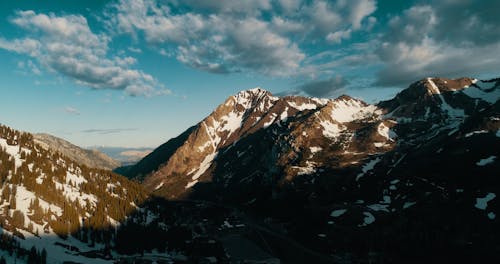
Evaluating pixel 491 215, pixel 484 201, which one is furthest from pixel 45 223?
pixel 484 201

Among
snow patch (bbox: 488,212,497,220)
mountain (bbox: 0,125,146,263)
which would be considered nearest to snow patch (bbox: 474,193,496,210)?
snow patch (bbox: 488,212,497,220)

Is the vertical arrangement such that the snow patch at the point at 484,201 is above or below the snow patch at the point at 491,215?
above

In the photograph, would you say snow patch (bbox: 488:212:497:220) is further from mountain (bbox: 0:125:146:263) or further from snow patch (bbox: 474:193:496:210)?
mountain (bbox: 0:125:146:263)

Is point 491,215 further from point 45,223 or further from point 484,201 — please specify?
point 45,223

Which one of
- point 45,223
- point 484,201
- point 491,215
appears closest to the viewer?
point 45,223

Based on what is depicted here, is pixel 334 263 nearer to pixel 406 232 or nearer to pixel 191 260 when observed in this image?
pixel 406 232

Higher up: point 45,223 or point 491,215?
point 45,223

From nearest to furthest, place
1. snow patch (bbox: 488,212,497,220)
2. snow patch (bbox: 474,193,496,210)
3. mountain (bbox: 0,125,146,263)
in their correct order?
mountain (bbox: 0,125,146,263) < snow patch (bbox: 488,212,497,220) < snow patch (bbox: 474,193,496,210)

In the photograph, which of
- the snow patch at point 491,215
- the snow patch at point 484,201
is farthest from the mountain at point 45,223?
the snow patch at point 484,201

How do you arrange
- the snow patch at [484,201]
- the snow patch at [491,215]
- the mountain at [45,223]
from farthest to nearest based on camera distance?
the snow patch at [484,201] → the snow patch at [491,215] → the mountain at [45,223]

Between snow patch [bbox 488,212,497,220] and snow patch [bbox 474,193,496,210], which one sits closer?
snow patch [bbox 488,212,497,220]

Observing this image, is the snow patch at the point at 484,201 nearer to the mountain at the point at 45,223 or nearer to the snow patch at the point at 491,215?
the snow patch at the point at 491,215

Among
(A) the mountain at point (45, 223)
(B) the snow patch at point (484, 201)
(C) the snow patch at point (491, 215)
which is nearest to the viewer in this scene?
(A) the mountain at point (45, 223)
